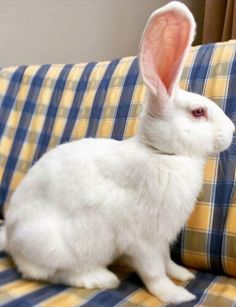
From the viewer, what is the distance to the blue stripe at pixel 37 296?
2.38 ft

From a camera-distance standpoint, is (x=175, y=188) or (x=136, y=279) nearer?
(x=175, y=188)

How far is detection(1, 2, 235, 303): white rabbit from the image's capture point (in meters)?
0.71

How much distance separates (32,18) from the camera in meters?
1.71

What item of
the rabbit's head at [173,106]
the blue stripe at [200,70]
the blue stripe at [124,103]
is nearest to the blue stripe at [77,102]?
the blue stripe at [124,103]

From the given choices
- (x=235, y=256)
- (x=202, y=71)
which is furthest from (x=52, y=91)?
(x=235, y=256)

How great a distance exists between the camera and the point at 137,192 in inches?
29.3

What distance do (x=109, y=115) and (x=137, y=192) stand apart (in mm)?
430

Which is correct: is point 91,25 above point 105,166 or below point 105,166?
above

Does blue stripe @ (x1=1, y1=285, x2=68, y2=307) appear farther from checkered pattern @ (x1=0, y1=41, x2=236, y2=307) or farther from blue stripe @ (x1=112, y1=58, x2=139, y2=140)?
blue stripe @ (x1=112, y1=58, x2=139, y2=140)

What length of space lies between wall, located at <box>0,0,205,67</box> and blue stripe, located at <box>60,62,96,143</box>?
1.74 feet

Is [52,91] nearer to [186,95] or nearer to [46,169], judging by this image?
[46,169]

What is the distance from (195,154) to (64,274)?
36 cm

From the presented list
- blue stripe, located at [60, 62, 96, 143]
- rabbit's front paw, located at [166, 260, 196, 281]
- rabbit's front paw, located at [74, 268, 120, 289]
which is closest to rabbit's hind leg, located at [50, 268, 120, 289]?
rabbit's front paw, located at [74, 268, 120, 289]

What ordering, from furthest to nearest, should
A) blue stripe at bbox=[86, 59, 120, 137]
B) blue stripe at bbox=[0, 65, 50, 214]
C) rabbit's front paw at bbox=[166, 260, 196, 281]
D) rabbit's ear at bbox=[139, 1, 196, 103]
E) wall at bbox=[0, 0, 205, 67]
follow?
wall at bbox=[0, 0, 205, 67] → blue stripe at bbox=[0, 65, 50, 214] → blue stripe at bbox=[86, 59, 120, 137] → rabbit's front paw at bbox=[166, 260, 196, 281] → rabbit's ear at bbox=[139, 1, 196, 103]
